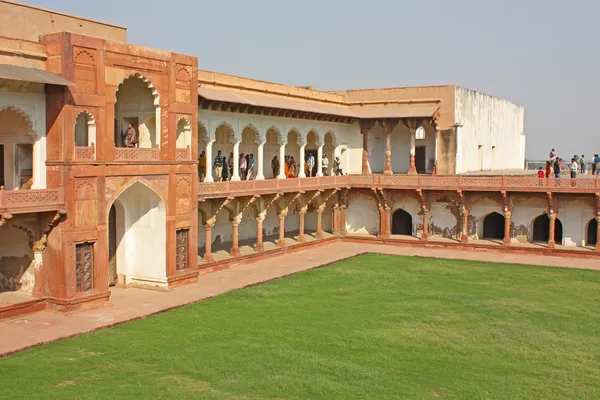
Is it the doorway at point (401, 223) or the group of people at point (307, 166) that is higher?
the group of people at point (307, 166)

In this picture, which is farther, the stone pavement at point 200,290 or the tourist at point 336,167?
the tourist at point 336,167

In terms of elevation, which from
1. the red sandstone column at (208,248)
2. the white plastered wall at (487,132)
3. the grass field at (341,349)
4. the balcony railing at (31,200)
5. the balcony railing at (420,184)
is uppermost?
the white plastered wall at (487,132)

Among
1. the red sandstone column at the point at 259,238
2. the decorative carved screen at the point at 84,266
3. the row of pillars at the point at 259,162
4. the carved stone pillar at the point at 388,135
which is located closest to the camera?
the decorative carved screen at the point at 84,266

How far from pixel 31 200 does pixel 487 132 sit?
27.7m

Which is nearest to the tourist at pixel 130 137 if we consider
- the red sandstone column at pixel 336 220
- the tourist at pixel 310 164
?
the tourist at pixel 310 164

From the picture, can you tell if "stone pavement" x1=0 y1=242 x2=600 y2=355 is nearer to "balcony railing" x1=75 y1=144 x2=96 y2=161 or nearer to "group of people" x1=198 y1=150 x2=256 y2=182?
"group of people" x1=198 y1=150 x2=256 y2=182

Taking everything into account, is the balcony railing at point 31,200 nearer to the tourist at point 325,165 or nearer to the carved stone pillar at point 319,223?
the carved stone pillar at point 319,223

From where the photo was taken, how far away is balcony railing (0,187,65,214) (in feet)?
53.4

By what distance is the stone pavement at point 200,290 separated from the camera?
1589 cm

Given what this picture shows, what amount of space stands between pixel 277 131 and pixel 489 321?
14.0 meters

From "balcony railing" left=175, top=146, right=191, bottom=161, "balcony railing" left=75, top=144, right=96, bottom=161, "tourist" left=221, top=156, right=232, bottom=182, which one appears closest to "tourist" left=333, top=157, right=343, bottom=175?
"tourist" left=221, top=156, right=232, bottom=182

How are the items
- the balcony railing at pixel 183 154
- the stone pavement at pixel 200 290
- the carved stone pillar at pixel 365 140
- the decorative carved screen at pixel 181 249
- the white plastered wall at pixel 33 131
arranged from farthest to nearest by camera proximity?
the carved stone pillar at pixel 365 140
the decorative carved screen at pixel 181 249
the balcony railing at pixel 183 154
the white plastered wall at pixel 33 131
the stone pavement at pixel 200 290

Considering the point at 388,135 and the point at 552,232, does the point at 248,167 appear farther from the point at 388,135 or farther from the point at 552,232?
the point at 552,232

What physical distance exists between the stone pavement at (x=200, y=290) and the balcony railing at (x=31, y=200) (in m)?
2.73
